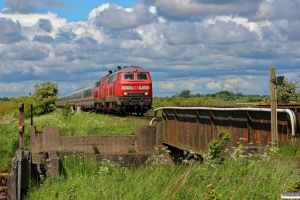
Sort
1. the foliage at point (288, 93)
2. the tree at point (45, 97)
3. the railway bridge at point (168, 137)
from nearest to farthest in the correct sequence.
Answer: the railway bridge at point (168, 137)
the foliage at point (288, 93)
the tree at point (45, 97)

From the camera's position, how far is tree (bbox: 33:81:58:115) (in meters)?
64.0

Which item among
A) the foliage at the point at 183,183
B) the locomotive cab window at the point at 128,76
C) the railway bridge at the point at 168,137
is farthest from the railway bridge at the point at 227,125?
the locomotive cab window at the point at 128,76

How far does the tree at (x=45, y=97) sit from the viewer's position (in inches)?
2520

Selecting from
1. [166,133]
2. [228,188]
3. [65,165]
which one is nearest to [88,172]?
[65,165]

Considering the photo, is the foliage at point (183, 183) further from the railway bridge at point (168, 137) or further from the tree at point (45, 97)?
the tree at point (45, 97)

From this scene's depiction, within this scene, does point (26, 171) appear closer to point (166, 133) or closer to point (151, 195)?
point (151, 195)

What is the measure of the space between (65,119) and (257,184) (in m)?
27.7

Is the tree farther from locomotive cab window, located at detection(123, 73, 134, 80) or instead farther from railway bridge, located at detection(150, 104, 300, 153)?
railway bridge, located at detection(150, 104, 300, 153)

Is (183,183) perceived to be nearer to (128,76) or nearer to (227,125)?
(227,125)

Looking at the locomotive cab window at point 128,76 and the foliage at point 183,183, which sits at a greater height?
the locomotive cab window at point 128,76

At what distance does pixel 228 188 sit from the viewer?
9.73 metres

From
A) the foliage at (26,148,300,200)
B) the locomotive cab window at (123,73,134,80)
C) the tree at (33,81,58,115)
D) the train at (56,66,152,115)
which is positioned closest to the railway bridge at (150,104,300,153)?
the foliage at (26,148,300,200)

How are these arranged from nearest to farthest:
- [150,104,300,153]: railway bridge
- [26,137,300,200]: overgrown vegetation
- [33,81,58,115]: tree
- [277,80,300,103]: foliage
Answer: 1. [26,137,300,200]: overgrown vegetation
2. [150,104,300,153]: railway bridge
3. [277,80,300,103]: foliage
4. [33,81,58,115]: tree

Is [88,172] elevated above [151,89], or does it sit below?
below
